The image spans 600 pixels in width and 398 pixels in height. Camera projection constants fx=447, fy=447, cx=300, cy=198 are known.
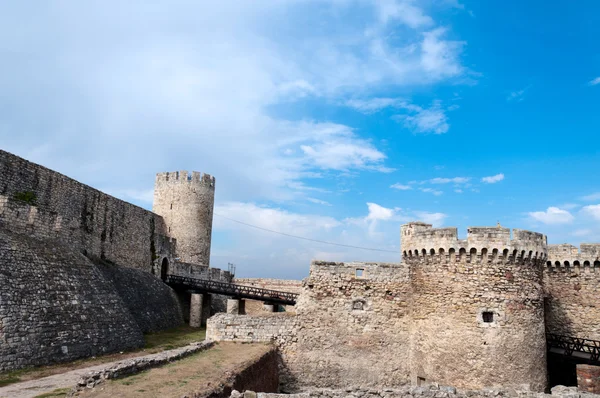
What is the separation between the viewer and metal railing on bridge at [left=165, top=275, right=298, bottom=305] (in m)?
26.0

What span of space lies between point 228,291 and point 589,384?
19.5 m

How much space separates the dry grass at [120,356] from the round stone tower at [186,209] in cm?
1152

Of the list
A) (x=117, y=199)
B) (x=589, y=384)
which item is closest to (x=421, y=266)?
(x=589, y=384)

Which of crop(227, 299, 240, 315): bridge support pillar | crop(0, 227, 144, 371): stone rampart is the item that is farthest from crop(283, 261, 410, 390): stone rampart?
crop(227, 299, 240, 315): bridge support pillar

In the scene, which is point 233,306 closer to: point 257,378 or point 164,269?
point 164,269

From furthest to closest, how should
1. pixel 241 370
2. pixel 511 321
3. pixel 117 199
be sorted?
pixel 117 199 → pixel 511 321 → pixel 241 370

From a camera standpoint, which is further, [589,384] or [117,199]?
[117,199]

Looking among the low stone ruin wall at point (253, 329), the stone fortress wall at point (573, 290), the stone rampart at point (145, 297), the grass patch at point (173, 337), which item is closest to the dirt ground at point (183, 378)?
the low stone ruin wall at point (253, 329)

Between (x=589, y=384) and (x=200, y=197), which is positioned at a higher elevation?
(x=200, y=197)

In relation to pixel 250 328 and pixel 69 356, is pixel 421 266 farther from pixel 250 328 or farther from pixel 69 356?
pixel 69 356

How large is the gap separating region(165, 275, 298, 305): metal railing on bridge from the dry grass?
11.2 ft

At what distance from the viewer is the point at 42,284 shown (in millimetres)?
14953

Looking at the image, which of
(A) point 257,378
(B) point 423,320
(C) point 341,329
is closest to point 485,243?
(B) point 423,320

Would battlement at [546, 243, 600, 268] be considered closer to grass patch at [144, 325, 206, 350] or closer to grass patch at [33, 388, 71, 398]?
grass patch at [144, 325, 206, 350]
